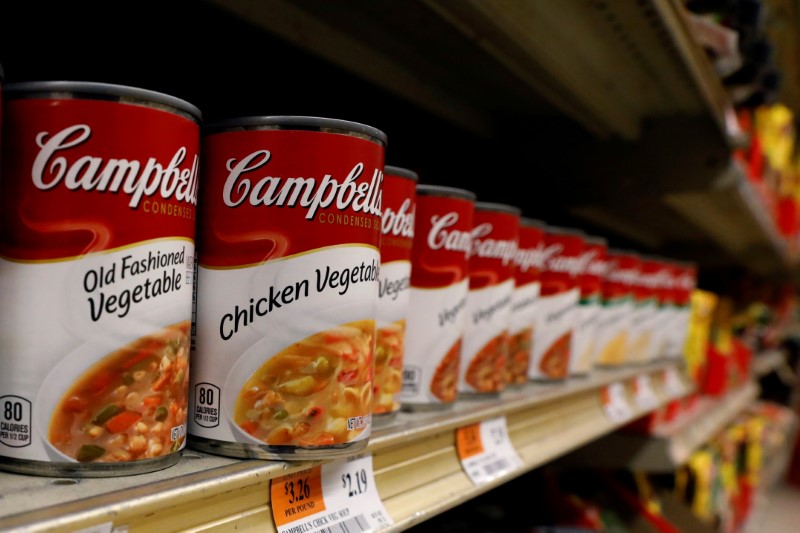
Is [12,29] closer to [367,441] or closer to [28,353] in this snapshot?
[28,353]

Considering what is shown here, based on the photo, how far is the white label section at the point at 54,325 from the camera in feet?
1.66

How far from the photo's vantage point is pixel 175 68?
0.95 m

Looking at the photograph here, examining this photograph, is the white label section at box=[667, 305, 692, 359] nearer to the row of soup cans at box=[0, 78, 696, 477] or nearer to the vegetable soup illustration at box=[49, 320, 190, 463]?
the row of soup cans at box=[0, 78, 696, 477]

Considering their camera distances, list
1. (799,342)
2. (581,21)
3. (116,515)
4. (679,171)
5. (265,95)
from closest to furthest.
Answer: (116,515) < (265,95) < (581,21) < (679,171) < (799,342)

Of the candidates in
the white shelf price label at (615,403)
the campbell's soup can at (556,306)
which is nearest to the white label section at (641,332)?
the white shelf price label at (615,403)

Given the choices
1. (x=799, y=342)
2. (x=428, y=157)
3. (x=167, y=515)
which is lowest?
(x=799, y=342)

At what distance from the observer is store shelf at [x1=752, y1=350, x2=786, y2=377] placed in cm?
397

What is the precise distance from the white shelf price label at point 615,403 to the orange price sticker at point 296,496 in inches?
38.5

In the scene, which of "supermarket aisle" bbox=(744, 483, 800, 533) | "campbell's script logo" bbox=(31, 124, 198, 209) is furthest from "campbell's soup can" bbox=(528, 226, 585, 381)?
"supermarket aisle" bbox=(744, 483, 800, 533)

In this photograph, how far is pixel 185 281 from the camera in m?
0.57

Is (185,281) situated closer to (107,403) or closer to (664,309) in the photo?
(107,403)

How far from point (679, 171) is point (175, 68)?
119 centimetres

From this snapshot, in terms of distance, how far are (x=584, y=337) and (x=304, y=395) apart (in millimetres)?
943

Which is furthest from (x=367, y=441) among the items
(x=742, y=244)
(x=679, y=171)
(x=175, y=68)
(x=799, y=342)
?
(x=799, y=342)
